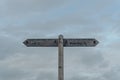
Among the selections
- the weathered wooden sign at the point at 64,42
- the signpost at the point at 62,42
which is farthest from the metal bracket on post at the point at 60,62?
the weathered wooden sign at the point at 64,42

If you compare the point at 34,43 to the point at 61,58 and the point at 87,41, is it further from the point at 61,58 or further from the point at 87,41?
the point at 87,41

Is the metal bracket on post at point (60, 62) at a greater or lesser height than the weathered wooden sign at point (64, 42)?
lesser

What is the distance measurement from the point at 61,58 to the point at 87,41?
4.26 ft

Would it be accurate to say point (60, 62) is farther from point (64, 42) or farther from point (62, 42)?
point (64, 42)

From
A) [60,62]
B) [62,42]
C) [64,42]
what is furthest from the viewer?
[64,42]

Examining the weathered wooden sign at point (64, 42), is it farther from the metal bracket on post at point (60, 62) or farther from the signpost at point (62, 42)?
the metal bracket on post at point (60, 62)

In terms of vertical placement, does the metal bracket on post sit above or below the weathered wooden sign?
below

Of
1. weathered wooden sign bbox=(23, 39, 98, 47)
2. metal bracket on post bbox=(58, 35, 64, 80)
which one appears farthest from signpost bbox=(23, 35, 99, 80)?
metal bracket on post bbox=(58, 35, 64, 80)

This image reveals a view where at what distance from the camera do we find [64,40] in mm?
7762

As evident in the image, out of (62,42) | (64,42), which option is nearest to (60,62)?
(62,42)

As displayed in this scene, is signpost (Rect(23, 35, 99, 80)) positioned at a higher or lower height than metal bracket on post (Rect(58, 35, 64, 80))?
higher

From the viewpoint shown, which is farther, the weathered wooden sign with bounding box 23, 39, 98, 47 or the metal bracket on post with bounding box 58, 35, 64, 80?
the weathered wooden sign with bounding box 23, 39, 98, 47

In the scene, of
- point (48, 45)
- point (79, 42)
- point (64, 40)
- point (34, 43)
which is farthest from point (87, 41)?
point (34, 43)

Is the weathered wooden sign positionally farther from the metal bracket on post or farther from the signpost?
the metal bracket on post
